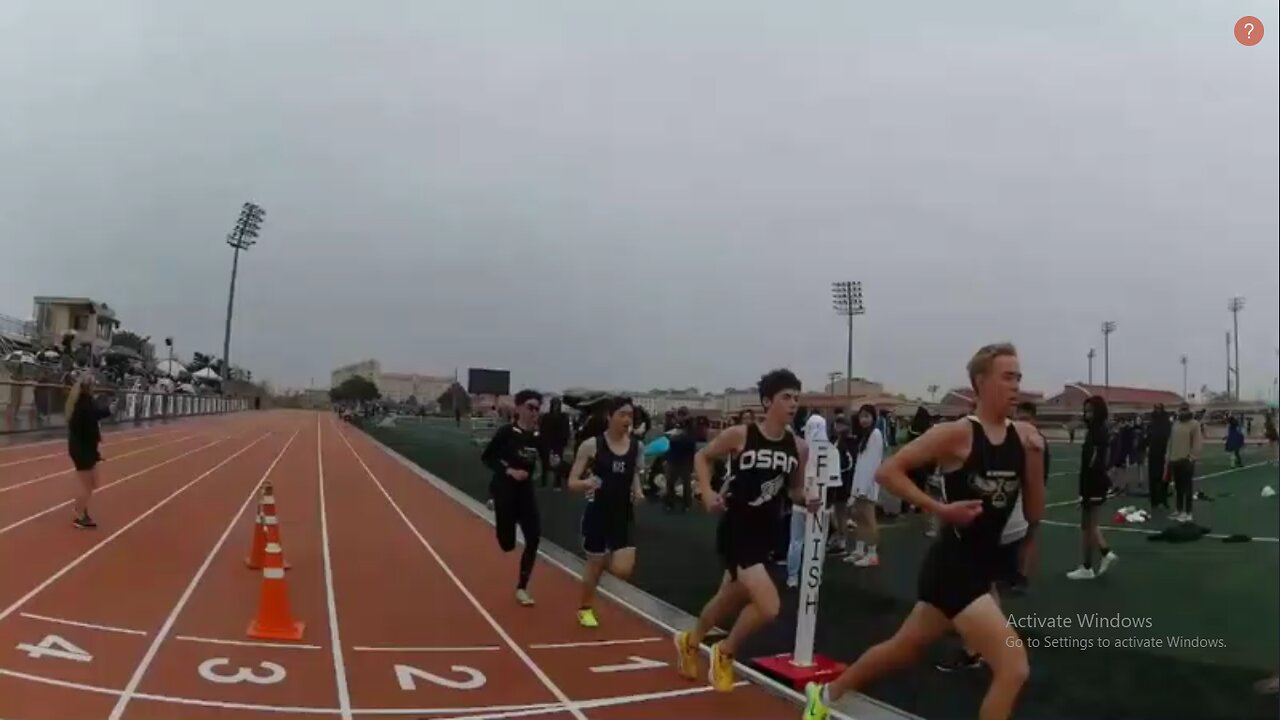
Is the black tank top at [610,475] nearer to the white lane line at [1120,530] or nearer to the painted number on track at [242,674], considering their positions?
the painted number on track at [242,674]


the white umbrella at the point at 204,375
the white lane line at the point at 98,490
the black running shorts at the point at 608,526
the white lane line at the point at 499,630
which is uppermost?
the white umbrella at the point at 204,375

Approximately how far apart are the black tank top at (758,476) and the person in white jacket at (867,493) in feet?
12.9

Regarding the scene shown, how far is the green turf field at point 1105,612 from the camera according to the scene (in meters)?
4.96

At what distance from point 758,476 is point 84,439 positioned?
9074 mm

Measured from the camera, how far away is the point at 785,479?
554 centimetres

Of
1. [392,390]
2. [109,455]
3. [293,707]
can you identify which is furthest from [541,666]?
[392,390]

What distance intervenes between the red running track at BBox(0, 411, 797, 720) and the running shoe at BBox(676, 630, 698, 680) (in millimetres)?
87

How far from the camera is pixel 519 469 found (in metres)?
8.11

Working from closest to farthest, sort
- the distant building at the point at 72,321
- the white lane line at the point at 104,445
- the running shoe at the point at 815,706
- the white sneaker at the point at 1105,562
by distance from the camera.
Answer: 1. the running shoe at the point at 815,706
2. the white sneaker at the point at 1105,562
3. the white lane line at the point at 104,445
4. the distant building at the point at 72,321

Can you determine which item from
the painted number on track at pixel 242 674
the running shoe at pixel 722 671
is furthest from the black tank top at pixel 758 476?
the painted number on track at pixel 242 674

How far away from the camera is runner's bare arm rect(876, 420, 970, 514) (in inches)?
151

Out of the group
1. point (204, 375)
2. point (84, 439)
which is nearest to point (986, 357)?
point (84, 439)

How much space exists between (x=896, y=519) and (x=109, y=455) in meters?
18.8

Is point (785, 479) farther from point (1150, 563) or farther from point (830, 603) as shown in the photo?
point (1150, 563)
